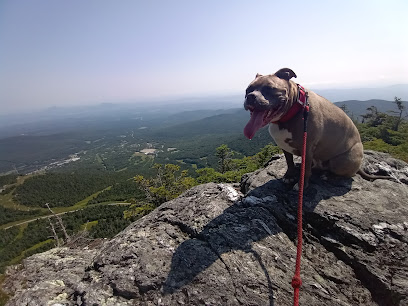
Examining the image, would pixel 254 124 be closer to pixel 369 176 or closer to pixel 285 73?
pixel 285 73

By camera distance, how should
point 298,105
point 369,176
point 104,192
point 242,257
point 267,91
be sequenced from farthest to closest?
point 104,192, point 369,176, point 298,105, point 267,91, point 242,257

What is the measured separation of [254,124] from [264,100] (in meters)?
0.38

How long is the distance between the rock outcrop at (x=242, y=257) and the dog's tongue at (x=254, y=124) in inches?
57.1

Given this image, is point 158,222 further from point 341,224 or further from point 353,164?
point 353,164

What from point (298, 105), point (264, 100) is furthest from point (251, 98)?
point (298, 105)

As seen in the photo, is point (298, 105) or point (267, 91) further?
point (298, 105)

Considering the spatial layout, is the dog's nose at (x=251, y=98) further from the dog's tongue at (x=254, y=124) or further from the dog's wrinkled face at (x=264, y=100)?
the dog's tongue at (x=254, y=124)

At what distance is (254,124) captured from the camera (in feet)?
10.8

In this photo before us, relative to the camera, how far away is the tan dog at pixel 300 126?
132 inches

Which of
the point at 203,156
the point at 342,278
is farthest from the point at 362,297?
the point at 203,156

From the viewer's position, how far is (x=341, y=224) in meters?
3.62

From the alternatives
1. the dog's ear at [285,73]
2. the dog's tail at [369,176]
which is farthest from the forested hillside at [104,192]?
the dog's ear at [285,73]

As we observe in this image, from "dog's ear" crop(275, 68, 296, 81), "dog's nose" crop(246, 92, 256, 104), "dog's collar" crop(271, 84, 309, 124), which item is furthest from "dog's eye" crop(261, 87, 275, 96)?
"dog's collar" crop(271, 84, 309, 124)

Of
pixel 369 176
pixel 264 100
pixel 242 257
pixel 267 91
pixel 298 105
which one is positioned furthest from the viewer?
pixel 369 176
